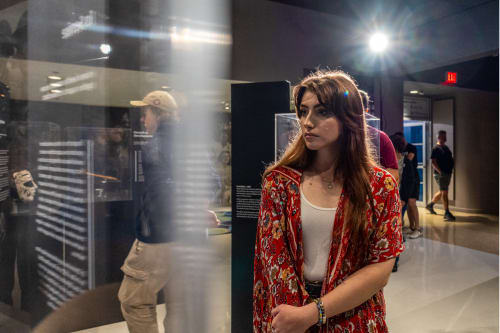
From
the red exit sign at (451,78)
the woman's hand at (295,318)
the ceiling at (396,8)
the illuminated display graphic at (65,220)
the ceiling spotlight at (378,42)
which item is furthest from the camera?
the red exit sign at (451,78)

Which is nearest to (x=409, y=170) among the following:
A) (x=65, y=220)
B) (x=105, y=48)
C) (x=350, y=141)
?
(x=105, y=48)

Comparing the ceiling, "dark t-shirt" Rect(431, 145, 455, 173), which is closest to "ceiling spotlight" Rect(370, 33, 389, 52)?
the ceiling

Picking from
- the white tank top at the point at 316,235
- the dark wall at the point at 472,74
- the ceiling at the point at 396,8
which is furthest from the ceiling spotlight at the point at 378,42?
the white tank top at the point at 316,235

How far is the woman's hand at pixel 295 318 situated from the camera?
96cm

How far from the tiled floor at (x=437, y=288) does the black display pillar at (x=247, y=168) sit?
665 mm

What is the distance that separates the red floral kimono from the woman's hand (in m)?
0.05

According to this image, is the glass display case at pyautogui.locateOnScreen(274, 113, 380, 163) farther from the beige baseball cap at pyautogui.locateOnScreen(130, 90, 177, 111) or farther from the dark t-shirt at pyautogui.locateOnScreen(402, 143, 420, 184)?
the dark t-shirt at pyautogui.locateOnScreen(402, 143, 420, 184)

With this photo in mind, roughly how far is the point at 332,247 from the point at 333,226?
0.06 m

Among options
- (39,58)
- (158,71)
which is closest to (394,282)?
(158,71)

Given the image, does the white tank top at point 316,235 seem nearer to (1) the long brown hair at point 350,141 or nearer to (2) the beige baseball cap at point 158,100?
(1) the long brown hair at point 350,141

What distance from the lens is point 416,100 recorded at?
852cm

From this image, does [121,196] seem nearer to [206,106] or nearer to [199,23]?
[206,106]

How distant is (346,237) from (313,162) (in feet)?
0.81

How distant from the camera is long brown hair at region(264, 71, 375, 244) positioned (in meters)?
1.02
